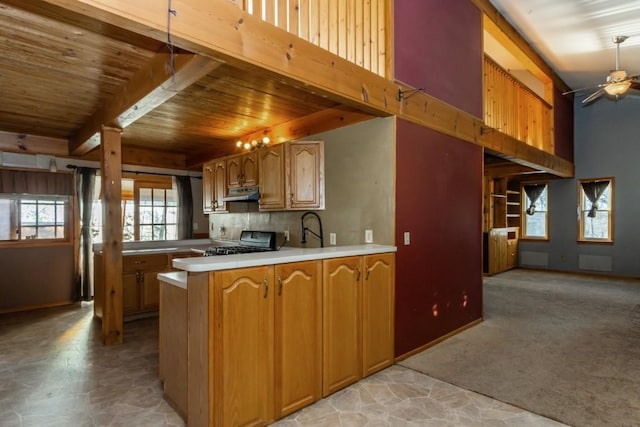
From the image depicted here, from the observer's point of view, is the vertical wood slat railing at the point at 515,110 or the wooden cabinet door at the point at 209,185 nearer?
the vertical wood slat railing at the point at 515,110

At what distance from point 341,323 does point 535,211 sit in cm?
820

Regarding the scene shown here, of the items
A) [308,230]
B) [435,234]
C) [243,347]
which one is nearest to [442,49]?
[435,234]

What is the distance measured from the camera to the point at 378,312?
118 inches

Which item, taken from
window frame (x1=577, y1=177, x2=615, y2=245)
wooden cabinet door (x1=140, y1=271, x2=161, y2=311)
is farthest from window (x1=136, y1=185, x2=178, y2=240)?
window frame (x1=577, y1=177, x2=615, y2=245)

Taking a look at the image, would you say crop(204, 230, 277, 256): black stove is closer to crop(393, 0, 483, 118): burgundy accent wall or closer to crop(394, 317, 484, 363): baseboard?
crop(394, 317, 484, 363): baseboard

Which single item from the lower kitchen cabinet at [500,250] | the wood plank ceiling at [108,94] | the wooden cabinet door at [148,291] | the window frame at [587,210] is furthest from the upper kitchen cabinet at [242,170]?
the window frame at [587,210]

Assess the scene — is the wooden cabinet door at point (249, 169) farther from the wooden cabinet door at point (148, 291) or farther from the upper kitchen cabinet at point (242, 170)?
the wooden cabinet door at point (148, 291)

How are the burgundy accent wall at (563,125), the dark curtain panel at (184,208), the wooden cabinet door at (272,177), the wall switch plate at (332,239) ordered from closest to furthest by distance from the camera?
1. the wall switch plate at (332,239)
2. the wooden cabinet door at (272,177)
3. the dark curtain panel at (184,208)
4. the burgundy accent wall at (563,125)

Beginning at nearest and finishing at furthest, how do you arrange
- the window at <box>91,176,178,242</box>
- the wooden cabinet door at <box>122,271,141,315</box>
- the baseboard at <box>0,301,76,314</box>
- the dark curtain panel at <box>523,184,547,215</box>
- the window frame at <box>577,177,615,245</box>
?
the wooden cabinet door at <box>122,271,141,315</box> → the baseboard at <box>0,301,76,314</box> → the window at <box>91,176,178,242</box> → the window frame at <box>577,177,615,245</box> → the dark curtain panel at <box>523,184,547,215</box>

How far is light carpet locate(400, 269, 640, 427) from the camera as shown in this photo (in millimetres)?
2467

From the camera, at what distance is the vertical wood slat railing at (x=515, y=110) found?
508 cm

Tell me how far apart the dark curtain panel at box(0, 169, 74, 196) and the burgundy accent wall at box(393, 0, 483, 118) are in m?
5.12

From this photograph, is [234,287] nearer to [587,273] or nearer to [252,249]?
[252,249]

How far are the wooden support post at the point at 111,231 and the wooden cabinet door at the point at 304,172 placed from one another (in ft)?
6.24
